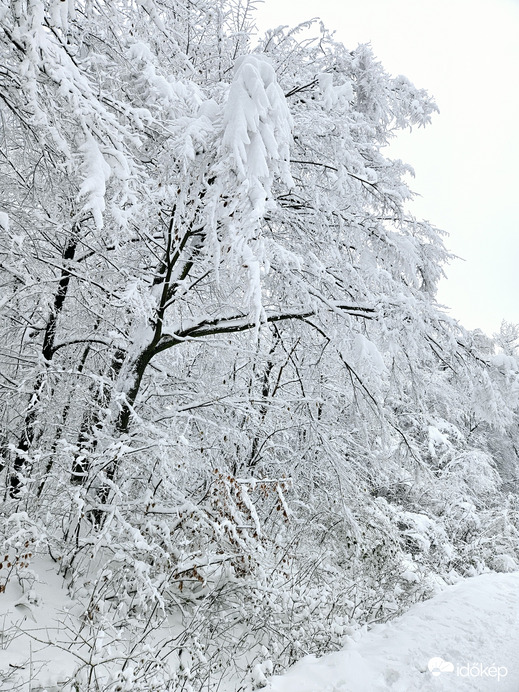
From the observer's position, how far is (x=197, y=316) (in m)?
5.07

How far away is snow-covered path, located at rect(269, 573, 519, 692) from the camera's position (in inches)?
129

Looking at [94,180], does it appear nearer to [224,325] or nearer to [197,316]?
[224,325]

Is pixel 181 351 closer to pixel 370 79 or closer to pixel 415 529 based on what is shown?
pixel 370 79

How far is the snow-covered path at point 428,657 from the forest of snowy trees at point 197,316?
37 centimetres

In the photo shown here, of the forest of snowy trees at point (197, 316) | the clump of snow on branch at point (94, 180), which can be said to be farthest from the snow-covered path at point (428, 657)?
the clump of snow on branch at point (94, 180)

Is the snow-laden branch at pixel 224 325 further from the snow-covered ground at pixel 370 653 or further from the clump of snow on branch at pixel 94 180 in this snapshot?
the clump of snow on branch at pixel 94 180

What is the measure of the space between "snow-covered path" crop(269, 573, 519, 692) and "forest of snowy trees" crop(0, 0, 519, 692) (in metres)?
0.37

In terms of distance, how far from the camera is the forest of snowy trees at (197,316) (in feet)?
9.07

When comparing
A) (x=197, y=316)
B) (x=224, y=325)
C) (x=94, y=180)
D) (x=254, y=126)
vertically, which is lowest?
(x=94, y=180)

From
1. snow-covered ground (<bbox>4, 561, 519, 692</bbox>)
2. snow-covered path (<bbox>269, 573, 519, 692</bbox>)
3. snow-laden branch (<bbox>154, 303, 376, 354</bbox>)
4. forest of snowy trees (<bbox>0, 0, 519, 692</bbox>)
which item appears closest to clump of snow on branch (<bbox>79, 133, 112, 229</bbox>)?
forest of snowy trees (<bbox>0, 0, 519, 692</bbox>)

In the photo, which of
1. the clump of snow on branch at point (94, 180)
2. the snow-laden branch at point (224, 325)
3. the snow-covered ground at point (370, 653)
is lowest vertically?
the snow-covered ground at point (370, 653)

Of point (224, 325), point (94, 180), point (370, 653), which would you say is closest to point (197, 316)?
point (224, 325)

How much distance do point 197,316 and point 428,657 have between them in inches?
157

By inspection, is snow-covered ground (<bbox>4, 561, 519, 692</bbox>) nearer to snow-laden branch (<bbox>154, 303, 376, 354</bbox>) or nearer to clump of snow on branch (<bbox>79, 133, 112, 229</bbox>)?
clump of snow on branch (<bbox>79, 133, 112, 229</bbox>)
